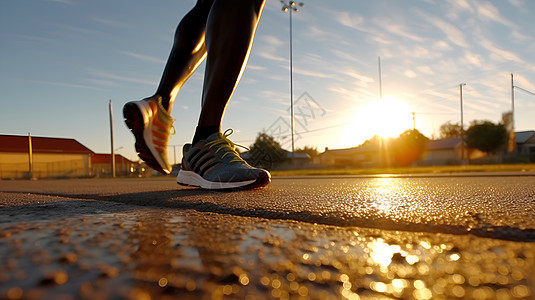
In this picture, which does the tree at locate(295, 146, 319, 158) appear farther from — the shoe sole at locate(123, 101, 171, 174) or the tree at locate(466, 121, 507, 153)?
the shoe sole at locate(123, 101, 171, 174)

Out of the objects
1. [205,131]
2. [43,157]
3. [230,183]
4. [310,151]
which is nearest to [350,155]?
[310,151]

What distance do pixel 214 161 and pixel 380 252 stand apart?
1078mm

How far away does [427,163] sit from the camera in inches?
1204

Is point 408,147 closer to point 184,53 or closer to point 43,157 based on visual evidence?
point 43,157

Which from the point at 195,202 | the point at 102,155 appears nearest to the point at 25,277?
the point at 195,202

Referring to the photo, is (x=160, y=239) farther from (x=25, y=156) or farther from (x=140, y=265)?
(x=25, y=156)

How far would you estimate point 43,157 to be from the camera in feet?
90.3

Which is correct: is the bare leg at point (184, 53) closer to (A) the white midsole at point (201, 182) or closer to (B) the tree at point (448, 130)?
(A) the white midsole at point (201, 182)

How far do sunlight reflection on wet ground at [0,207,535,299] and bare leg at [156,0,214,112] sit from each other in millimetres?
1194

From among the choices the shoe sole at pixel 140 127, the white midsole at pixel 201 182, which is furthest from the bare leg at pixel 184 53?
the white midsole at pixel 201 182

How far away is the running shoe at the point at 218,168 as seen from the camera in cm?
130

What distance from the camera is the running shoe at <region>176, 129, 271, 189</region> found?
4.27 ft

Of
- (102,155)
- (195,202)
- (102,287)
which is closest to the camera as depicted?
(102,287)

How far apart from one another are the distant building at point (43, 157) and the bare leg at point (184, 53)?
82.4 feet
